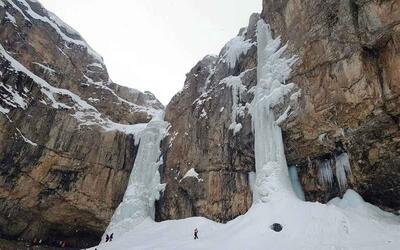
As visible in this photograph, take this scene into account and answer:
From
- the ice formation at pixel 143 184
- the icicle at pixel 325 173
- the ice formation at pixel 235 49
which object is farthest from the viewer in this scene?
the ice formation at pixel 143 184

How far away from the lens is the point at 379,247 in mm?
12570

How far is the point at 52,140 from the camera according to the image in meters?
28.0

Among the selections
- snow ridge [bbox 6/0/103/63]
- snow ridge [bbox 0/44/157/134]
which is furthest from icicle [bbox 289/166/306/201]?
snow ridge [bbox 6/0/103/63]

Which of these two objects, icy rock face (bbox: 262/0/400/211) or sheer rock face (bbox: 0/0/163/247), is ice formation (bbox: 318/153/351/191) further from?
sheer rock face (bbox: 0/0/163/247)

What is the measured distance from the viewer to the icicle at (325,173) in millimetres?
18859

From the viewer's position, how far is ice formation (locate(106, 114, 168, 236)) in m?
27.0

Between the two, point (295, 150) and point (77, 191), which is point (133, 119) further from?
point (295, 150)

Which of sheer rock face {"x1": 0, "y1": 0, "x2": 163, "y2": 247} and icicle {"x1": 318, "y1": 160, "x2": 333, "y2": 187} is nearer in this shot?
icicle {"x1": 318, "y1": 160, "x2": 333, "y2": 187}

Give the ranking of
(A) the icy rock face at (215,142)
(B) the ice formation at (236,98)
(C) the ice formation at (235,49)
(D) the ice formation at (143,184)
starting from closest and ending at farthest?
(A) the icy rock face at (215,142), (B) the ice formation at (236,98), (C) the ice formation at (235,49), (D) the ice formation at (143,184)

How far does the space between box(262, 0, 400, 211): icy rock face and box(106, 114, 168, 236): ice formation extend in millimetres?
12319

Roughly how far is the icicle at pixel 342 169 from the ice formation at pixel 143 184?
1350 centimetres

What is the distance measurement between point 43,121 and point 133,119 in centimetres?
865

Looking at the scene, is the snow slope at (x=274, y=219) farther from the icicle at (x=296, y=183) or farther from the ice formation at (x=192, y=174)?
the ice formation at (x=192, y=174)

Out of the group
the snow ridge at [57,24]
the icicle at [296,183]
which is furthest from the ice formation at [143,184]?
the icicle at [296,183]
